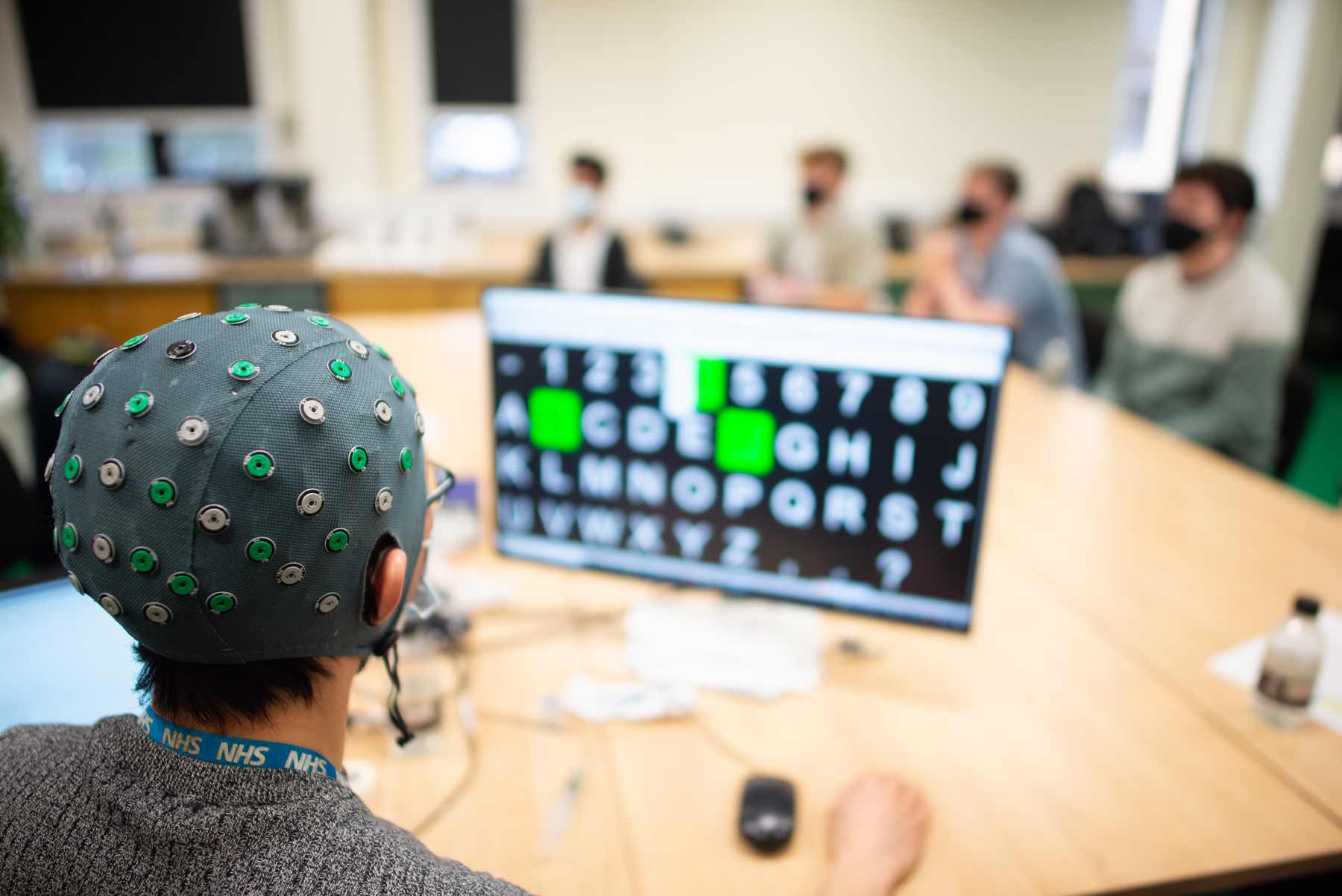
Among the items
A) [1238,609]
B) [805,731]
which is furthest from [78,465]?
[1238,609]

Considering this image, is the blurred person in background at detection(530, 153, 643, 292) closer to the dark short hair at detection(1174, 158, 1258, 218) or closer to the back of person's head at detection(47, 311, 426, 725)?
the dark short hair at detection(1174, 158, 1258, 218)

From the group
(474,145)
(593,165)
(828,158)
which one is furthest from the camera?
(474,145)

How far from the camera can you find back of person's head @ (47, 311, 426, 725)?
657mm

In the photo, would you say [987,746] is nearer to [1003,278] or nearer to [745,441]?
[745,441]

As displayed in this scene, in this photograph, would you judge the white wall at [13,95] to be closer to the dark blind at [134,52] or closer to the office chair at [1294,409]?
the dark blind at [134,52]

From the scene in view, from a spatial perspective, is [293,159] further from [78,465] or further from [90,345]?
[78,465]

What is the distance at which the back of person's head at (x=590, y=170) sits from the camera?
13.9 feet

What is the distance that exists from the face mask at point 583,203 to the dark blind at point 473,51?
1.35 metres

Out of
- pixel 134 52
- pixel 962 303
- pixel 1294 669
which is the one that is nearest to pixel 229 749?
pixel 1294 669

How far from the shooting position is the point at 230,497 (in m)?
0.66

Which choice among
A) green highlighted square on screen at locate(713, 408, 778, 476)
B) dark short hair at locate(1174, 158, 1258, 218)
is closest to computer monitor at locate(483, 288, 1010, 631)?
green highlighted square on screen at locate(713, 408, 778, 476)

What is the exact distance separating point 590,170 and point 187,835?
3.86 meters

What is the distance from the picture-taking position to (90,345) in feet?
12.7

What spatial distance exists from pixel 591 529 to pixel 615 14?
456 cm
